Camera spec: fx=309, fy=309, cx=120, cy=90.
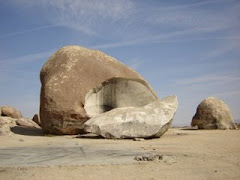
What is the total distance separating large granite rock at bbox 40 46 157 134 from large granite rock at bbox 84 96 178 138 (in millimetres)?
1606

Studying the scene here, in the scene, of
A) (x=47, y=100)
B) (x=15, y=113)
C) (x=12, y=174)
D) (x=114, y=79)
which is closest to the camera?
(x=12, y=174)

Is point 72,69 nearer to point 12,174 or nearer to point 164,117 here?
point 164,117

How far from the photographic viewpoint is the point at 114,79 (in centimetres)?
1182

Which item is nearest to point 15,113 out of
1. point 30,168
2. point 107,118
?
point 107,118

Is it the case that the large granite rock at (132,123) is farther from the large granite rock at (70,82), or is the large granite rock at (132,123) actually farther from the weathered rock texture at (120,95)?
the weathered rock texture at (120,95)

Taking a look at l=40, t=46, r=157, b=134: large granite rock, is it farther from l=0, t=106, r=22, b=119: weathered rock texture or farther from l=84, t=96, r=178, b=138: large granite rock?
l=0, t=106, r=22, b=119: weathered rock texture

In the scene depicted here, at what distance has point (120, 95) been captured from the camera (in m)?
12.4

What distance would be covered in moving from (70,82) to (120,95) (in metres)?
2.34

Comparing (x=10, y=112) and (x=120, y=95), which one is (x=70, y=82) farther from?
(x=10, y=112)

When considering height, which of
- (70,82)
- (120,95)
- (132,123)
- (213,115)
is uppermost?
(70,82)

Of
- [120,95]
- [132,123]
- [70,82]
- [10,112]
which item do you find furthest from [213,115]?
[10,112]

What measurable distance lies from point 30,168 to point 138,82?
338 inches

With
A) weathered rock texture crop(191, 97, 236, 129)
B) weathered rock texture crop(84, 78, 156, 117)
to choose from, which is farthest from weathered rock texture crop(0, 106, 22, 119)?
weathered rock texture crop(191, 97, 236, 129)

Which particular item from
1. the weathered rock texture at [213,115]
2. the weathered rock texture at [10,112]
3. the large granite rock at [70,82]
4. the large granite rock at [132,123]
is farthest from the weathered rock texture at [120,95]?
the weathered rock texture at [10,112]
